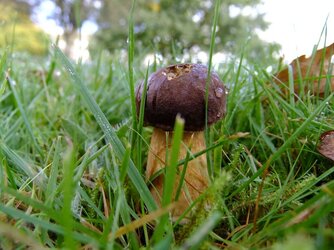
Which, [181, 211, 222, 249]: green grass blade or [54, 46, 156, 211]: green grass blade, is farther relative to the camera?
[54, 46, 156, 211]: green grass blade

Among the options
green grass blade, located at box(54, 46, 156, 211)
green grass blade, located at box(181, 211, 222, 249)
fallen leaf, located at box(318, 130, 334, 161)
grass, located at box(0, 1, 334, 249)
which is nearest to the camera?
green grass blade, located at box(181, 211, 222, 249)

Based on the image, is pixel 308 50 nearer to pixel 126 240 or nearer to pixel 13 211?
pixel 126 240

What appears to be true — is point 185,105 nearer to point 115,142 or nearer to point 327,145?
point 115,142

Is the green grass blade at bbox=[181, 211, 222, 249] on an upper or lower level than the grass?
upper

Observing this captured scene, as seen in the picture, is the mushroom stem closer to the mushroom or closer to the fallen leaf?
the mushroom

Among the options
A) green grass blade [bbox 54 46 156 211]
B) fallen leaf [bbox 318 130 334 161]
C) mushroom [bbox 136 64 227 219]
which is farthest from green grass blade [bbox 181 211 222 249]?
fallen leaf [bbox 318 130 334 161]

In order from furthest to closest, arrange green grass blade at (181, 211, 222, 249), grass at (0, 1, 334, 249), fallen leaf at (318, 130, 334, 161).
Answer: fallen leaf at (318, 130, 334, 161) < grass at (0, 1, 334, 249) < green grass blade at (181, 211, 222, 249)

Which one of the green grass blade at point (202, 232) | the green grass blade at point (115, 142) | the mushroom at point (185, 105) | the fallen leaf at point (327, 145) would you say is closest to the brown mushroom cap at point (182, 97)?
the mushroom at point (185, 105)

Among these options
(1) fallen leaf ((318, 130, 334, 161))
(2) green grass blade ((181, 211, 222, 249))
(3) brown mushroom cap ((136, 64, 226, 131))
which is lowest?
(1) fallen leaf ((318, 130, 334, 161))
